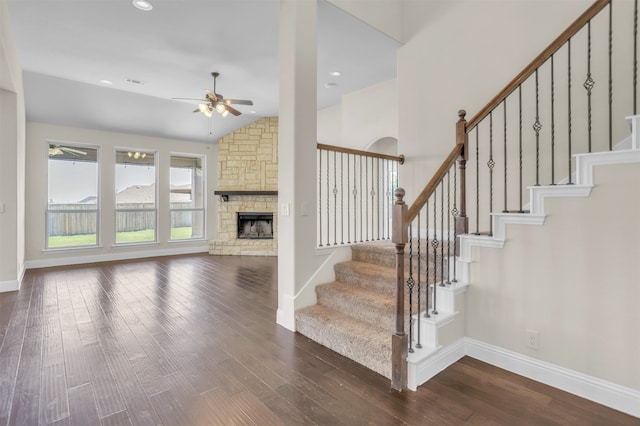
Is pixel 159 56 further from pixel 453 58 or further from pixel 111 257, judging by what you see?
pixel 111 257

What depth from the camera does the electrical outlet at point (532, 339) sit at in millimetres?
2293

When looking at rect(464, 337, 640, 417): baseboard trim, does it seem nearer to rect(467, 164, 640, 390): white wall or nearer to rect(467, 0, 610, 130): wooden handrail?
rect(467, 164, 640, 390): white wall

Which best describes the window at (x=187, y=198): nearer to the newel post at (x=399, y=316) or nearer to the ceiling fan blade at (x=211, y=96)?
the ceiling fan blade at (x=211, y=96)

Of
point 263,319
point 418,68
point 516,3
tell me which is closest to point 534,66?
point 516,3

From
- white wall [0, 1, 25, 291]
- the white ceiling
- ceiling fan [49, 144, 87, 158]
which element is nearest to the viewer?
the white ceiling

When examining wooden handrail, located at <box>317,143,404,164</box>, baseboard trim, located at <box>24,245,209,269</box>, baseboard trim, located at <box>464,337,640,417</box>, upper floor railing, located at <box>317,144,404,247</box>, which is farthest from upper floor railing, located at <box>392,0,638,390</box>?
baseboard trim, located at <box>24,245,209,269</box>

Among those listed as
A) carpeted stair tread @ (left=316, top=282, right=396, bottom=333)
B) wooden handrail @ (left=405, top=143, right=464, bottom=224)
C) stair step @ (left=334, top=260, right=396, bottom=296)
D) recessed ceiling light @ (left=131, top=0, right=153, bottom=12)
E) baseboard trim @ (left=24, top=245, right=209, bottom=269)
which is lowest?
baseboard trim @ (left=24, top=245, right=209, bottom=269)

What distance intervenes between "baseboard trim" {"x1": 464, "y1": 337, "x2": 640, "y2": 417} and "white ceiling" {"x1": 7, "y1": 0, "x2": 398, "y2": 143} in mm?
3862

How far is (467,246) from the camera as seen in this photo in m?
2.67

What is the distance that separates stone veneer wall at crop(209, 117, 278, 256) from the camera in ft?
26.9

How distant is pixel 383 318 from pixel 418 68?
10.9 ft

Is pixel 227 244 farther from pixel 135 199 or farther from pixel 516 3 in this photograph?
pixel 516 3

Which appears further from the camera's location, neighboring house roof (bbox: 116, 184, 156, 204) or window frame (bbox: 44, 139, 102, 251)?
neighboring house roof (bbox: 116, 184, 156, 204)

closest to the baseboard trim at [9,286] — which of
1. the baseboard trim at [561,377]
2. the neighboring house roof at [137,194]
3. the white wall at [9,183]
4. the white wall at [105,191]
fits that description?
the white wall at [9,183]
